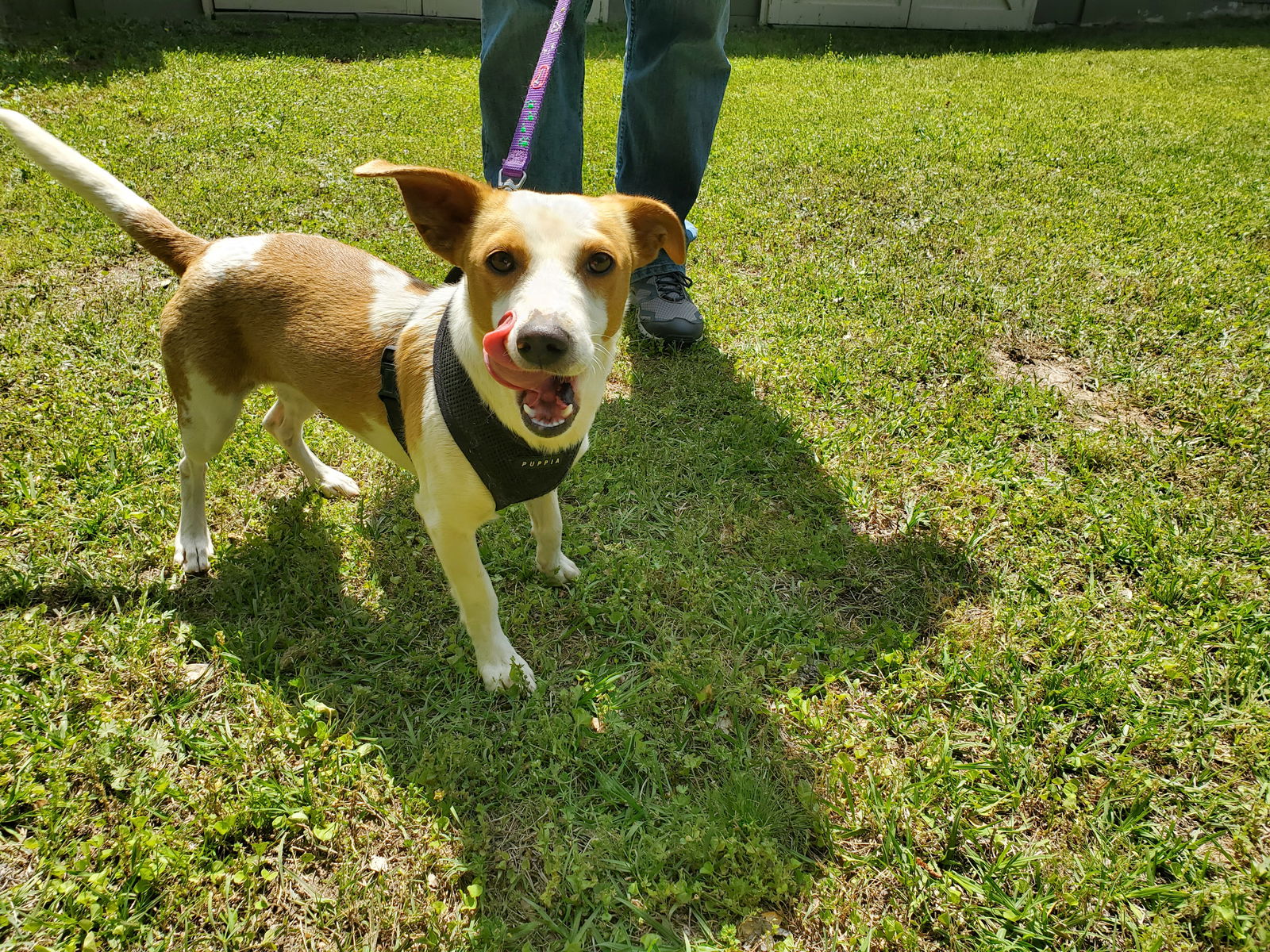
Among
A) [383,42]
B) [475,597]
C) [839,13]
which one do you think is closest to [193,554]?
[475,597]

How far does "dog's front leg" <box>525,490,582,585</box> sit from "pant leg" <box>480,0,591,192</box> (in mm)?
1810

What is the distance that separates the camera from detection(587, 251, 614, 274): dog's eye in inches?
81.3

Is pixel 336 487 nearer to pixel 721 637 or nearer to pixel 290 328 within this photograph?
pixel 290 328

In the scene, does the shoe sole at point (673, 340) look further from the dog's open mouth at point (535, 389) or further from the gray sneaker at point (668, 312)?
the dog's open mouth at point (535, 389)

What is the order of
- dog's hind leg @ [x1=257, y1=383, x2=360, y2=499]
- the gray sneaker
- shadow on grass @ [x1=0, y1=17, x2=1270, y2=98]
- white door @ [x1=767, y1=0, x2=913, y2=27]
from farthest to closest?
white door @ [x1=767, y1=0, x2=913, y2=27] < shadow on grass @ [x1=0, y1=17, x2=1270, y2=98] < the gray sneaker < dog's hind leg @ [x1=257, y1=383, x2=360, y2=499]

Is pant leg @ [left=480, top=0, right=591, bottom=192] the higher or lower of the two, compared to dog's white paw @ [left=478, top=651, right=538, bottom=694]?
higher

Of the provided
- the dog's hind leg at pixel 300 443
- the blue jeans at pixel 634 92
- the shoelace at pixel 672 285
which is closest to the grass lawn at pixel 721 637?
the dog's hind leg at pixel 300 443

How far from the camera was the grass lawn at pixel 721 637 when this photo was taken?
6.53ft

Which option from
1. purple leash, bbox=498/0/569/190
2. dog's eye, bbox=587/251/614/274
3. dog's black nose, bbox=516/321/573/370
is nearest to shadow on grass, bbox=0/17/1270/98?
purple leash, bbox=498/0/569/190

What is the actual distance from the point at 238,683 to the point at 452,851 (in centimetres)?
99

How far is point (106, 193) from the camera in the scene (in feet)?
8.55

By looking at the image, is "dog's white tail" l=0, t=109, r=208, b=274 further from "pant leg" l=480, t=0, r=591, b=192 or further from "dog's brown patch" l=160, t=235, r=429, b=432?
"pant leg" l=480, t=0, r=591, b=192

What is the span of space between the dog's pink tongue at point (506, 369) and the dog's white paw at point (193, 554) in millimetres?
1722

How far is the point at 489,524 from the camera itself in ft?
10.6
